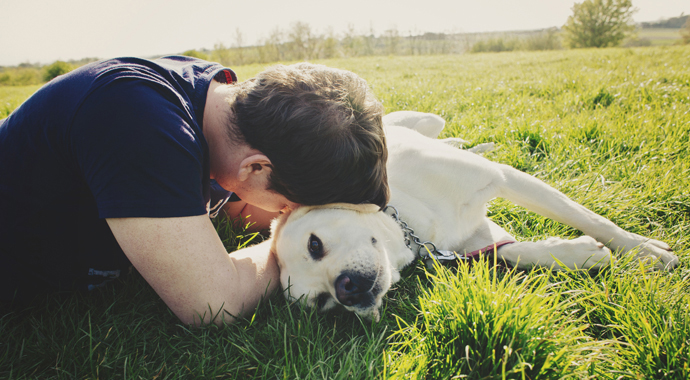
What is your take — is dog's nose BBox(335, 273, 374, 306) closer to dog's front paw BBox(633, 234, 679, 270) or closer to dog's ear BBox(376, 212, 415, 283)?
dog's ear BBox(376, 212, 415, 283)

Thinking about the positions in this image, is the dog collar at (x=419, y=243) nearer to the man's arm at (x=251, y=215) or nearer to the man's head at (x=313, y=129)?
the man's head at (x=313, y=129)

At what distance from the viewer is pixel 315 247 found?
1.97 m

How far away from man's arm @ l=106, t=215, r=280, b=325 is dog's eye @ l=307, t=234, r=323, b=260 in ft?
A: 1.14

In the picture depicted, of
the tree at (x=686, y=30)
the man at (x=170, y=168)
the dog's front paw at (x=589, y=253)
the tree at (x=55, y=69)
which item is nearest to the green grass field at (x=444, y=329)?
the dog's front paw at (x=589, y=253)

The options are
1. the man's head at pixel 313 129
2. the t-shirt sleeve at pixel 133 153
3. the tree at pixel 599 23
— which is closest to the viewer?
the t-shirt sleeve at pixel 133 153

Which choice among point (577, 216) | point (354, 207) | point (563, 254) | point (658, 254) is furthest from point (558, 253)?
point (354, 207)

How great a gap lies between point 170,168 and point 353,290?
102cm

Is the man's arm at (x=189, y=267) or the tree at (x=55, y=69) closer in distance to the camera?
the man's arm at (x=189, y=267)

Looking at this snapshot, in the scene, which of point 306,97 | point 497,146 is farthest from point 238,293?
point 497,146

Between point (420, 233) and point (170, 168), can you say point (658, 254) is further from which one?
point (170, 168)

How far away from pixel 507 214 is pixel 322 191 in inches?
70.4

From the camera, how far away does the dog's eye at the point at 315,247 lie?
6.40 ft

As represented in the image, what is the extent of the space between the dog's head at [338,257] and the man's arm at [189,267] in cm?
26

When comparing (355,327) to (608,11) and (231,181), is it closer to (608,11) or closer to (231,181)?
(231,181)
